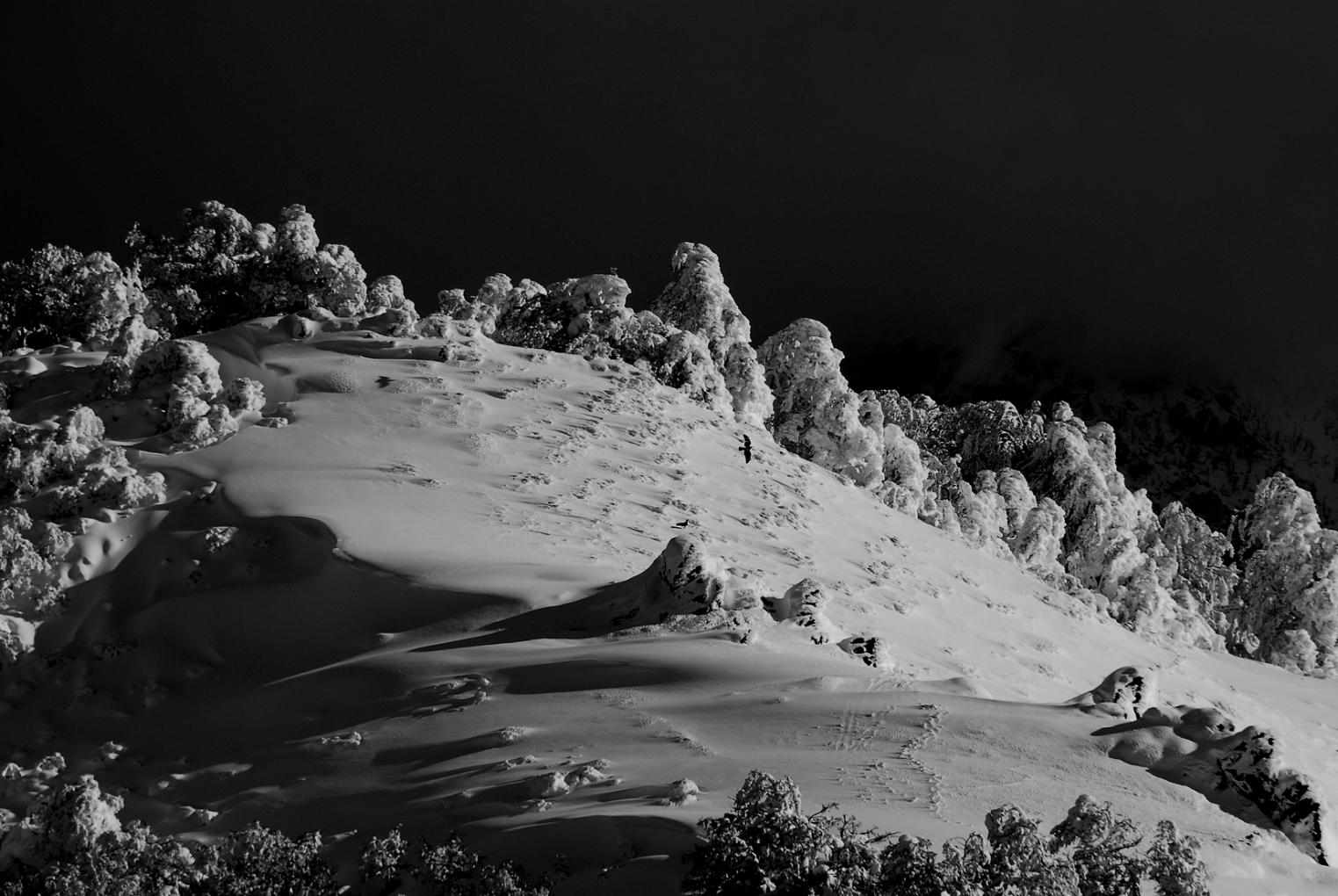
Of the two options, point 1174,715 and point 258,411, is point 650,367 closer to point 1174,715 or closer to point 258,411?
point 258,411

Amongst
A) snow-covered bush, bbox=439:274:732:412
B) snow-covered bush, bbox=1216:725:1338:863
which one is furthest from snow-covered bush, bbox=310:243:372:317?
snow-covered bush, bbox=1216:725:1338:863

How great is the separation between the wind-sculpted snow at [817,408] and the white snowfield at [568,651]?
55.4ft

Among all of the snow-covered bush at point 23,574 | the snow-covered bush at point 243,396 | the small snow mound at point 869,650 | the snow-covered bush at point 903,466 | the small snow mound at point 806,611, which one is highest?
the snow-covered bush at point 903,466

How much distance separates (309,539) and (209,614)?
284 cm

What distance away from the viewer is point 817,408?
6172 cm

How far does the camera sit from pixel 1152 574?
68.3m

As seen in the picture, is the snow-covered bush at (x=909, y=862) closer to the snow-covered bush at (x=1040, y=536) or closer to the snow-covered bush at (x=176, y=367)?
the snow-covered bush at (x=176, y=367)

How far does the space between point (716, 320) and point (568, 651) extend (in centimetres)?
4114

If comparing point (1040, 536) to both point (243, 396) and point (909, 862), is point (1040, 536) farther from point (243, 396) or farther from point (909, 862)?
point (909, 862)

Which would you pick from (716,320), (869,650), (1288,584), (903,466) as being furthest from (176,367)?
(1288,584)

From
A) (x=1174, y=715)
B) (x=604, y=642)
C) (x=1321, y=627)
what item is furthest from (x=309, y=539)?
(x=1321, y=627)

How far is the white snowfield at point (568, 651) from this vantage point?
17469 millimetres

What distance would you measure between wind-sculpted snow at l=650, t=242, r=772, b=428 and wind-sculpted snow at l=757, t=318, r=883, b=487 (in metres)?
2.16

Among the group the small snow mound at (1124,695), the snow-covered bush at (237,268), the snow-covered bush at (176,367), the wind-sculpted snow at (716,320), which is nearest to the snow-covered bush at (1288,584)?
the wind-sculpted snow at (716,320)
